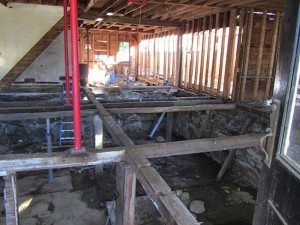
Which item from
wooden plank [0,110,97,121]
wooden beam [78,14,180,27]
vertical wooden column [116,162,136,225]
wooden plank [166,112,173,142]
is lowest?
wooden plank [166,112,173,142]

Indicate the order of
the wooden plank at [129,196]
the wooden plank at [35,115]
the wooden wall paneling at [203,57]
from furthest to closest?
the wooden wall paneling at [203,57], the wooden plank at [35,115], the wooden plank at [129,196]

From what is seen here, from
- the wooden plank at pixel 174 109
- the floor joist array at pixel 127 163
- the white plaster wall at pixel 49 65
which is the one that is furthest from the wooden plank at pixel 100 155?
the white plaster wall at pixel 49 65

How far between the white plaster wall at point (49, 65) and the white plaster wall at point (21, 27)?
49cm

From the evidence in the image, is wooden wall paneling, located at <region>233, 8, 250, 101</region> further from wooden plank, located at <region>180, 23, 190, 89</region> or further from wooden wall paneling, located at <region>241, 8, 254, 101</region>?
wooden plank, located at <region>180, 23, 190, 89</region>

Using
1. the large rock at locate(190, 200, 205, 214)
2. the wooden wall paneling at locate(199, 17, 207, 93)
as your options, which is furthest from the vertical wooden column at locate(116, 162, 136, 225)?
the wooden wall paneling at locate(199, 17, 207, 93)

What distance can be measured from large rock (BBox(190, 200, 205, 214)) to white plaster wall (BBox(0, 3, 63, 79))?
18.5 feet

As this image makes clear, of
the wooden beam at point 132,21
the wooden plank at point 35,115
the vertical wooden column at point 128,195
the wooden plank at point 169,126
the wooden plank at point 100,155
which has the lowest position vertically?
the wooden plank at point 169,126

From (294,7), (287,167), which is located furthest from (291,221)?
(294,7)

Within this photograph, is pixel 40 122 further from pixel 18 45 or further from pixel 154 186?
pixel 154 186

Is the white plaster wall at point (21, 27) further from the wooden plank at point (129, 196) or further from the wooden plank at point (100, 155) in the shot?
the wooden plank at point (129, 196)

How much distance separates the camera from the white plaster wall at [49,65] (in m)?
7.34

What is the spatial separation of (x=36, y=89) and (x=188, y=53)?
479 cm

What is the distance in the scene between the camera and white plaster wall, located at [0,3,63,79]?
21.4ft

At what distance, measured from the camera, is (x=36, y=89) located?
7.12m
